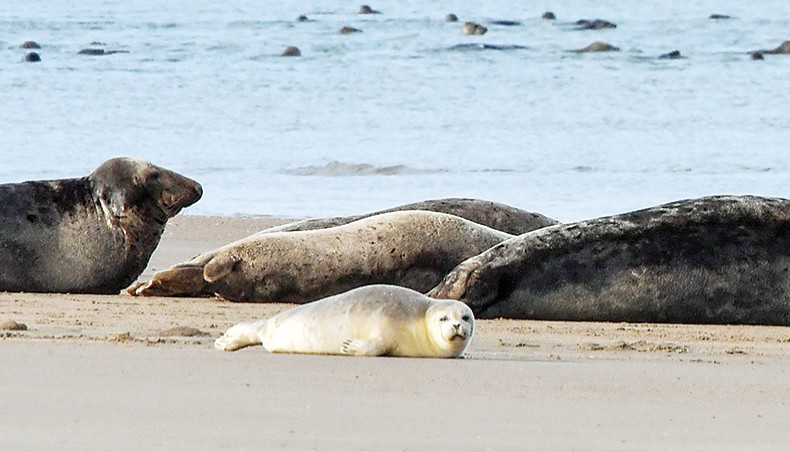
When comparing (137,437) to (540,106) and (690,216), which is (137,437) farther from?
(540,106)

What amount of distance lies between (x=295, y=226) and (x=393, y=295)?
3200 mm

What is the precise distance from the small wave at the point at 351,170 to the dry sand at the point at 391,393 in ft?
31.0

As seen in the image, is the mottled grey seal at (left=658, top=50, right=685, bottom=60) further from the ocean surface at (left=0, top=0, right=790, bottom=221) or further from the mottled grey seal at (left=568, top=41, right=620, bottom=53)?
the mottled grey seal at (left=568, top=41, right=620, bottom=53)

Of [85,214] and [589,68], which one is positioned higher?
[85,214]

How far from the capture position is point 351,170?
16.0m

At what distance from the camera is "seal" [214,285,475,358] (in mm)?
5109

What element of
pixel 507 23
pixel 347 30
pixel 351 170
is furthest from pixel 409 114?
pixel 507 23

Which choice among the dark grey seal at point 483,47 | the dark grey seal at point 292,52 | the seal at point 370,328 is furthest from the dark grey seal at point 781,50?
the seal at point 370,328

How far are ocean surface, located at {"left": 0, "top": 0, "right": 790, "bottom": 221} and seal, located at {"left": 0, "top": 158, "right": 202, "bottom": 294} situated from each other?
3.84 m

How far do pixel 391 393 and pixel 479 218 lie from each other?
424cm

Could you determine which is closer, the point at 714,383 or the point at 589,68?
the point at 714,383

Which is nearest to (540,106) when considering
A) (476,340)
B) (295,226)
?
(295,226)

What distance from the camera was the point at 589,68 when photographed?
3034 centimetres

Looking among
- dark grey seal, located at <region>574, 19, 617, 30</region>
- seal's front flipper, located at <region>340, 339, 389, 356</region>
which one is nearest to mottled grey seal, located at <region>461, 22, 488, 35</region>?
dark grey seal, located at <region>574, 19, 617, 30</region>
